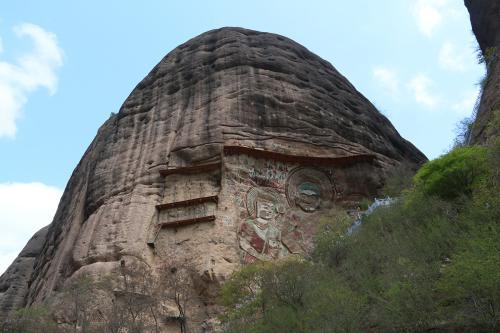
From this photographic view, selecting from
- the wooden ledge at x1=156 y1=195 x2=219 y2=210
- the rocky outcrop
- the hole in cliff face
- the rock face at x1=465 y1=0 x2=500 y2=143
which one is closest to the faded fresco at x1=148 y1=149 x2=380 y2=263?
the wooden ledge at x1=156 y1=195 x2=219 y2=210

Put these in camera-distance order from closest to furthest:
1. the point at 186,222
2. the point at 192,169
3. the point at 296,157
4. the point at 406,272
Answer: the point at 406,272 < the point at 186,222 < the point at 192,169 < the point at 296,157

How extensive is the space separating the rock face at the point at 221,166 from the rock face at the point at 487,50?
370cm

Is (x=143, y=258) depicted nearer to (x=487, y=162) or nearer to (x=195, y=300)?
(x=195, y=300)

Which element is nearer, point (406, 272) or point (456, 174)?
point (406, 272)

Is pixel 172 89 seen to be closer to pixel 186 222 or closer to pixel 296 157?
pixel 296 157

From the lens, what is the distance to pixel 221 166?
16.2 metres

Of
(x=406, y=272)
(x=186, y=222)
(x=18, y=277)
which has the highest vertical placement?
(x=18, y=277)

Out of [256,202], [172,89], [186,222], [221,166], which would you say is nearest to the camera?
[186,222]

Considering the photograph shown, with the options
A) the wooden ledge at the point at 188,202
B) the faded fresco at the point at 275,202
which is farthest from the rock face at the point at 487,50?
the wooden ledge at the point at 188,202

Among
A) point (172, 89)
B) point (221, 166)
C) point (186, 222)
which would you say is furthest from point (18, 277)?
point (221, 166)

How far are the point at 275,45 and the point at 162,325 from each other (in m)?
10.4

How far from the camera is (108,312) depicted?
12.5 m

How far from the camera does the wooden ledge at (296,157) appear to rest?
16.4 metres

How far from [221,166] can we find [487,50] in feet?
23.2
